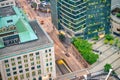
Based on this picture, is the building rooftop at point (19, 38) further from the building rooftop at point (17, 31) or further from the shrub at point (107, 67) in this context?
the shrub at point (107, 67)

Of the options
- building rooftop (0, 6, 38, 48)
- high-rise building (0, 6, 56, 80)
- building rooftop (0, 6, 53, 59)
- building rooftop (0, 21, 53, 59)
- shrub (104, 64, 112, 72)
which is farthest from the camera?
shrub (104, 64, 112, 72)

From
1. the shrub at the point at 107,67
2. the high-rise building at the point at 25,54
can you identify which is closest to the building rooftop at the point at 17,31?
the high-rise building at the point at 25,54

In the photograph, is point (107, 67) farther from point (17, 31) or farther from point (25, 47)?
point (17, 31)

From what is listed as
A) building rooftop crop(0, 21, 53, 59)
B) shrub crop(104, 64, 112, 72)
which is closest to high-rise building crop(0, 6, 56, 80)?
building rooftop crop(0, 21, 53, 59)

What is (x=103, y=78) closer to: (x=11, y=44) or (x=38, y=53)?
(x=38, y=53)

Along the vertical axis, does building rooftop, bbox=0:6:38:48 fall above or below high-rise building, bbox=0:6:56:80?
above

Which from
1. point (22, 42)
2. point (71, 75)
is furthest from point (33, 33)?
point (71, 75)

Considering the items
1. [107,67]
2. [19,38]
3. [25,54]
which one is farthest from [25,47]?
[107,67]

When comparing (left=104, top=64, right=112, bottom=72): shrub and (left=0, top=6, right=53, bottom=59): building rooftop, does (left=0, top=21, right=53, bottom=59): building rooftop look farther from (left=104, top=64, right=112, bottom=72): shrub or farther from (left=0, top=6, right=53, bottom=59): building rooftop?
(left=104, top=64, right=112, bottom=72): shrub
